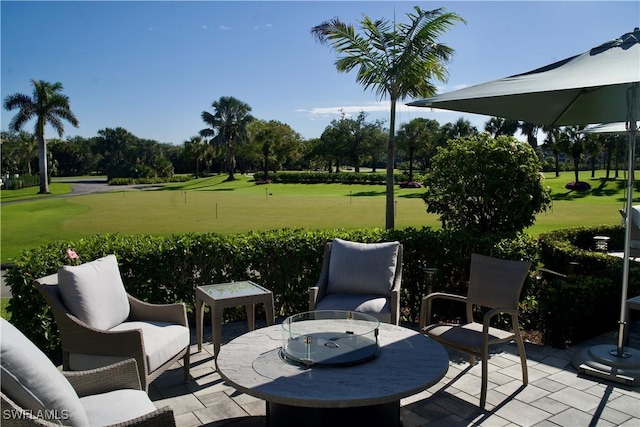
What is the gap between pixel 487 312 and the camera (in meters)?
3.39

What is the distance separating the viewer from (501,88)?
3414 millimetres

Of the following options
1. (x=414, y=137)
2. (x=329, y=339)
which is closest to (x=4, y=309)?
(x=329, y=339)

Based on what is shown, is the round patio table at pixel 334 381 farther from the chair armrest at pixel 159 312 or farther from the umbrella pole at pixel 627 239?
the umbrella pole at pixel 627 239

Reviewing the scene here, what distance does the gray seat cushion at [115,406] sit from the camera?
88.0 inches

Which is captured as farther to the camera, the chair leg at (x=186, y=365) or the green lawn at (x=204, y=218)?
the green lawn at (x=204, y=218)

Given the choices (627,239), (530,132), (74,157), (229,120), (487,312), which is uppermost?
(229,120)

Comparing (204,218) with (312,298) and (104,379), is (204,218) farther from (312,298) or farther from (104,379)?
(104,379)

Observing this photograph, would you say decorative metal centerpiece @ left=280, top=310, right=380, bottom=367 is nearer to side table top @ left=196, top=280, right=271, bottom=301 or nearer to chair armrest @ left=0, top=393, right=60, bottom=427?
side table top @ left=196, top=280, right=271, bottom=301

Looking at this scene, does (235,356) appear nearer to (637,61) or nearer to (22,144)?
(637,61)

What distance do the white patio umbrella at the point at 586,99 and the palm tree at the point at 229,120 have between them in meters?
49.2

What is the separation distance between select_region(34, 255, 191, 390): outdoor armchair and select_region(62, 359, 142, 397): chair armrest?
0.53 meters

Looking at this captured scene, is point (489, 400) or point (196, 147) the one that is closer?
point (489, 400)

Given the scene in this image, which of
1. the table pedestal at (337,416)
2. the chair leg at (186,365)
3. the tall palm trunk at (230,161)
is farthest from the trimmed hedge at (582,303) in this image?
the tall palm trunk at (230,161)

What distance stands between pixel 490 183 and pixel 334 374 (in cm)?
464
